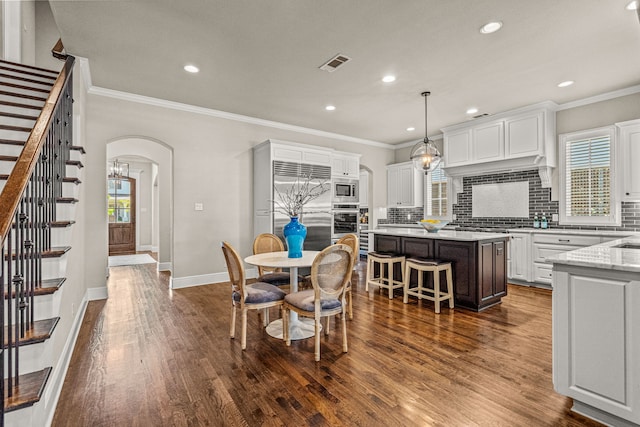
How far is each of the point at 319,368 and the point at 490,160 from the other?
4715 mm

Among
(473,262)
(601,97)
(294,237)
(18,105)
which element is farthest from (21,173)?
(601,97)

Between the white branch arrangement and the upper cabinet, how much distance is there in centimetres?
258

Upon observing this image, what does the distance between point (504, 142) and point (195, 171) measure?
16.9 ft

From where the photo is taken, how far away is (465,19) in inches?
109

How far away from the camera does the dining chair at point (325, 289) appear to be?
2543mm

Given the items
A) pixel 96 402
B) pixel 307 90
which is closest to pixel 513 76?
pixel 307 90

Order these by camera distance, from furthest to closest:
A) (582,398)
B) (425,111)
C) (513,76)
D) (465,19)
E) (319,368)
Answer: (425,111) → (513,76) → (465,19) → (319,368) → (582,398)

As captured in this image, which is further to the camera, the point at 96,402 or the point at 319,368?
the point at 319,368

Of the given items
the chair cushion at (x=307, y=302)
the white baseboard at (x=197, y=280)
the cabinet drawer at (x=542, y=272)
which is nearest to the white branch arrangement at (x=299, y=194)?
the white baseboard at (x=197, y=280)

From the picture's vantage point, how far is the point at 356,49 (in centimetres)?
329

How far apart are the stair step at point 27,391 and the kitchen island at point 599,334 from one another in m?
2.81

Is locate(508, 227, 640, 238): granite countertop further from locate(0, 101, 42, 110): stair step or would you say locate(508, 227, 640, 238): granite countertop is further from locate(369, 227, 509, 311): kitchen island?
locate(0, 101, 42, 110): stair step

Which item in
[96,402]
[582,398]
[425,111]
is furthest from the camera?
[425,111]

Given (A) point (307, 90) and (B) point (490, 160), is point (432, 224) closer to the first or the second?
(B) point (490, 160)
